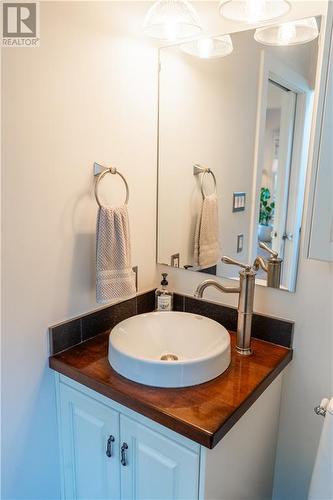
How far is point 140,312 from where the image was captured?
1683 mm

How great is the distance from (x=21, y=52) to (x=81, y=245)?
641mm

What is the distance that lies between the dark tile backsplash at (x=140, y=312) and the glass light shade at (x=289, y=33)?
3.27 ft

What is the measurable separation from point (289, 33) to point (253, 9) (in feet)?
0.48

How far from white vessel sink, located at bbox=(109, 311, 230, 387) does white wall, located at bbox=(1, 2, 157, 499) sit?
233 mm

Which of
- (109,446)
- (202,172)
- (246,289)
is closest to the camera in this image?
(109,446)

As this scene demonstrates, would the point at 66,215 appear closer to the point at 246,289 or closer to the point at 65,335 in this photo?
the point at 65,335

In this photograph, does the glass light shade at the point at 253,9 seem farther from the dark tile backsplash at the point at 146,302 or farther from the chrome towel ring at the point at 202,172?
the dark tile backsplash at the point at 146,302

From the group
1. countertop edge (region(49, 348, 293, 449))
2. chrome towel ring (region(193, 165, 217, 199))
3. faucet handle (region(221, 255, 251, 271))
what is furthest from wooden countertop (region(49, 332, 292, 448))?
chrome towel ring (region(193, 165, 217, 199))

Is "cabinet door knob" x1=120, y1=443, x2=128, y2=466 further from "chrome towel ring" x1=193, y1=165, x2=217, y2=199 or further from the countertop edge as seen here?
"chrome towel ring" x1=193, y1=165, x2=217, y2=199

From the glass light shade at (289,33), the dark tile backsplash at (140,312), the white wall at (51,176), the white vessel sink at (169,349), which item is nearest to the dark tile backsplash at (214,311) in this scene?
the dark tile backsplash at (140,312)

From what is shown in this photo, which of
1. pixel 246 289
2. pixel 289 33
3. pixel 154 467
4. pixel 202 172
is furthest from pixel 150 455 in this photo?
pixel 289 33

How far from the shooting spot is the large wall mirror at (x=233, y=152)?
4.23 feet

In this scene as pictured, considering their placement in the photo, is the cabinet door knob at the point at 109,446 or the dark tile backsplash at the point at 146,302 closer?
the cabinet door knob at the point at 109,446

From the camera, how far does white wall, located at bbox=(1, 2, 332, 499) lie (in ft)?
3.70
